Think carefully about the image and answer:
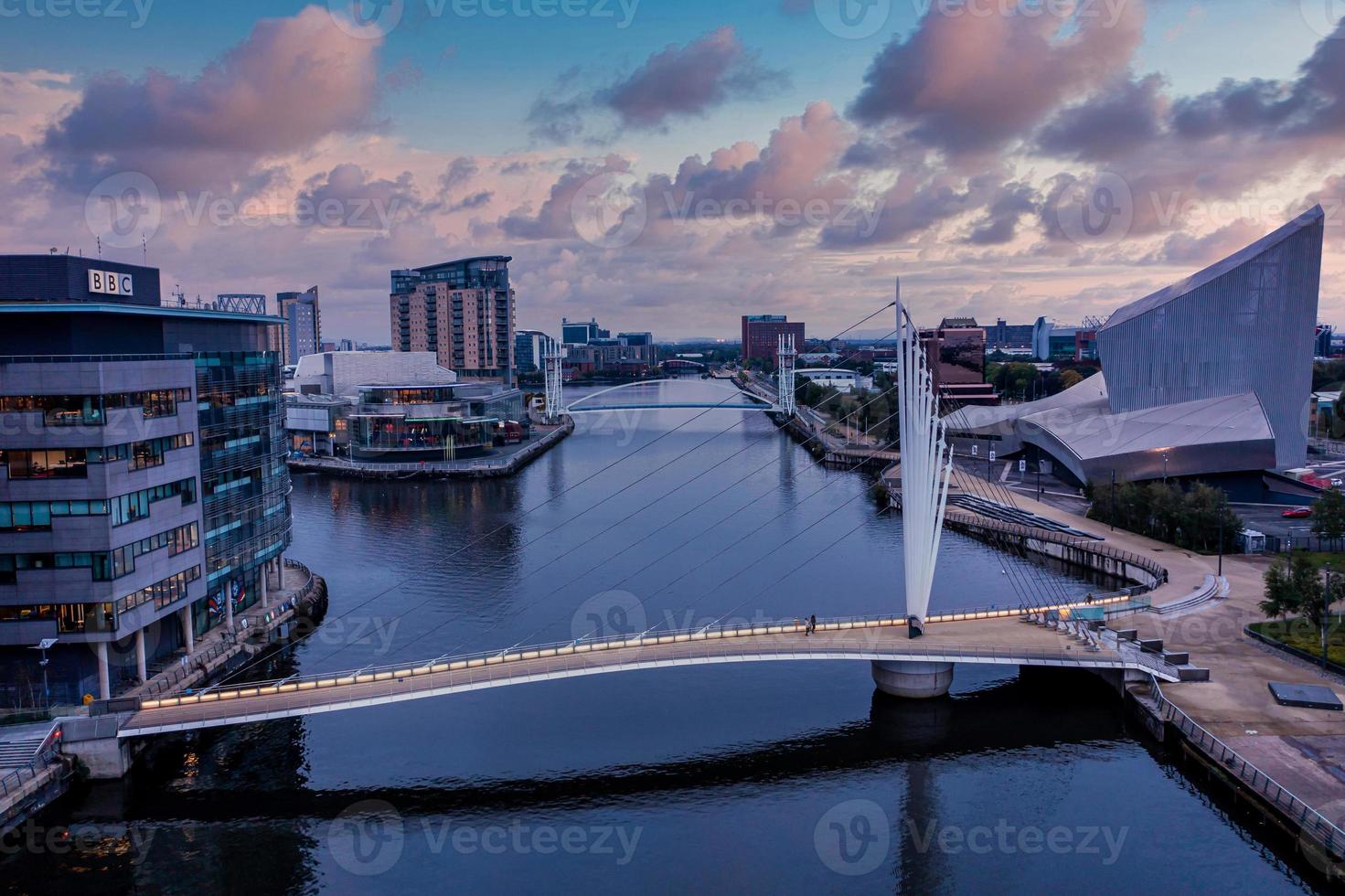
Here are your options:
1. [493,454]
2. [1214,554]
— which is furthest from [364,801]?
[493,454]

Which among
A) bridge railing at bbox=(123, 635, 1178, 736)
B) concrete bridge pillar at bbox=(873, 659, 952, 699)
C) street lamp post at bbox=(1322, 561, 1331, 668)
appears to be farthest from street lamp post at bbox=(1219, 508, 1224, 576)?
concrete bridge pillar at bbox=(873, 659, 952, 699)

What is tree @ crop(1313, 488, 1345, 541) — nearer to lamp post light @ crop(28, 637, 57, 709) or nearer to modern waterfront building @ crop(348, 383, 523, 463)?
lamp post light @ crop(28, 637, 57, 709)

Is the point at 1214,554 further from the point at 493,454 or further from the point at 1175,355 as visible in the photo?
the point at 493,454

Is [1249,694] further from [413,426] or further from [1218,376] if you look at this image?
[413,426]

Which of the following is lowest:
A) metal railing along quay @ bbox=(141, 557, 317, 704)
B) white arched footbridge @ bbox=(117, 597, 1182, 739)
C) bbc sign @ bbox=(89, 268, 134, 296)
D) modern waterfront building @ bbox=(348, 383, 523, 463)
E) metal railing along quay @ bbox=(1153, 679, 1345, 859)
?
metal railing along quay @ bbox=(1153, 679, 1345, 859)

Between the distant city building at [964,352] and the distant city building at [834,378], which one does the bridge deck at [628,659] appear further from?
the distant city building at [834,378]

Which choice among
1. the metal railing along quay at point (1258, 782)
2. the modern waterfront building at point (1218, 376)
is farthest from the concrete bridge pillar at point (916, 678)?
the modern waterfront building at point (1218, 376)
